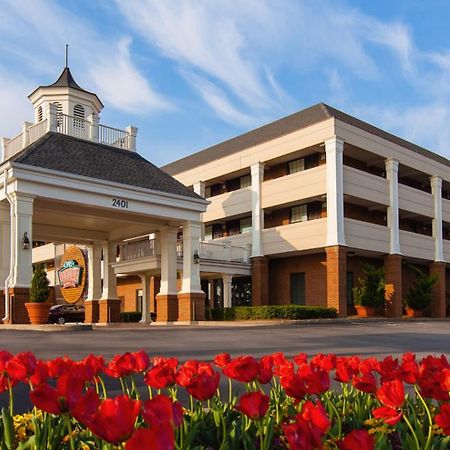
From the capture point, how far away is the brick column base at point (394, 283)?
35.0m

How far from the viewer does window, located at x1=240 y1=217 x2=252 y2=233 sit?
39.0 metres

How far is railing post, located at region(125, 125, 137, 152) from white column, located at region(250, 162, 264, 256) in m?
10.4

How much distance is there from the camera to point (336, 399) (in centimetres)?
397

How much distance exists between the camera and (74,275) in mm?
38156

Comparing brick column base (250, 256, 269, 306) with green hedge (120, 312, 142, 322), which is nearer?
brick column base (250, 256, 269, 306)

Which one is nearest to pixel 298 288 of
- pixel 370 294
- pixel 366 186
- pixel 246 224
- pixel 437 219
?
pixel 370 294

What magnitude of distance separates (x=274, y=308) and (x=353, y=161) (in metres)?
12.7

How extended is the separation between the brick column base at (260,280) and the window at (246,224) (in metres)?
3.36

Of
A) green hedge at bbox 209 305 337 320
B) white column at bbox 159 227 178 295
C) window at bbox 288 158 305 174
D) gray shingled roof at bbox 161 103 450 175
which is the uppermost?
gray shingled roof at bbox 161 103 450 175

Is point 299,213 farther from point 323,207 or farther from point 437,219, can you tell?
point 437,219

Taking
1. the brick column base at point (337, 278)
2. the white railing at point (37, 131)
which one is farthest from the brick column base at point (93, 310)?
the brick column base at point (337, 278)

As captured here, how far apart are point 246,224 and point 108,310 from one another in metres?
13.1

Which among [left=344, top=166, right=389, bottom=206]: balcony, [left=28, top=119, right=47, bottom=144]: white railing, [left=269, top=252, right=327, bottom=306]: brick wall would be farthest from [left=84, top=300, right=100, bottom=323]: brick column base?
[left=344, top=166, right=389, bottom=206]: balcony

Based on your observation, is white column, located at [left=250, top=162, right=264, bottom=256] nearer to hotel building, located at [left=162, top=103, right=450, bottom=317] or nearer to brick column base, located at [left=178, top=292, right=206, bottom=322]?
hotel building, located at [left=162, top=103, right=450, bottom=317]
